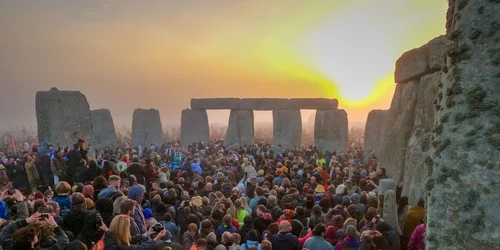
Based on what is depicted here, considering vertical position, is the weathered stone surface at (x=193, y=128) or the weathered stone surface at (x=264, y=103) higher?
the weathered stone surface at (x=264, y=103)

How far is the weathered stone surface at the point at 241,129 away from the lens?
29078 millimetres

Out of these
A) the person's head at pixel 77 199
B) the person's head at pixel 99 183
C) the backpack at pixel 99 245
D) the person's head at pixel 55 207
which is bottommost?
the backpack at pixel 99 245

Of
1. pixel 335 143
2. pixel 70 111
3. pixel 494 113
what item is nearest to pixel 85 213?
pixel 494 113

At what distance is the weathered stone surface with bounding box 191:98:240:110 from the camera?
2947 cm

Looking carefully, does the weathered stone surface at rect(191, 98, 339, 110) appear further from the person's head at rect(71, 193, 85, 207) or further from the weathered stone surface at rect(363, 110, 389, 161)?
the person's head at rect(71, 193, 85, 207)

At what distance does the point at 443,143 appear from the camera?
10.9 ft

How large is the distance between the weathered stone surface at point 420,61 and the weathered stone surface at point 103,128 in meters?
19.3

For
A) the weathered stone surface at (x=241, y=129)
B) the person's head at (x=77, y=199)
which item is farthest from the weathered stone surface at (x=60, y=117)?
the person's head at (x=77, y=199)

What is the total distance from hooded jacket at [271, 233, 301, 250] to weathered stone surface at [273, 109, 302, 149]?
2323cm

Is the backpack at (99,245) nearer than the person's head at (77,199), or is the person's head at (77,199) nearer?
the backpack at (99,245)

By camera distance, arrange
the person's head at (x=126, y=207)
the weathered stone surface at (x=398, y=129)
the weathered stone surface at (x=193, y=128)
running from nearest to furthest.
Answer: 1. the person's head at (x=126, y=207)
2. the weathered stone surface at (x=398, y=129)
3. the weathered stone surface at (x=193, y=128)

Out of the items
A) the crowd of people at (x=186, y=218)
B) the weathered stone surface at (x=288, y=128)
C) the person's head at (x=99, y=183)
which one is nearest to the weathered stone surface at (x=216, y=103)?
the weathered stone surface at (x=288, y=128)

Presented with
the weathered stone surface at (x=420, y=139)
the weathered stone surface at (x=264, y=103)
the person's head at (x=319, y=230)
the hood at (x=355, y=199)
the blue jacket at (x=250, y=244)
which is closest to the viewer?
the person's head at (x=319, y=230)

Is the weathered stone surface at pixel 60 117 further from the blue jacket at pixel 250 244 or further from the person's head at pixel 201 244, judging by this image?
the person's head at pixel 201 244
